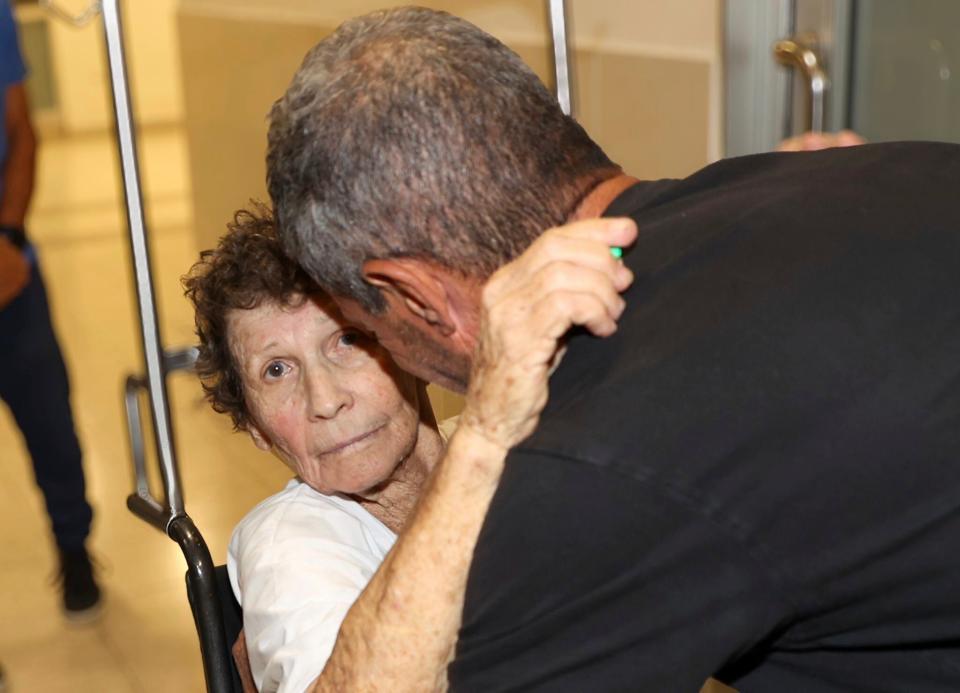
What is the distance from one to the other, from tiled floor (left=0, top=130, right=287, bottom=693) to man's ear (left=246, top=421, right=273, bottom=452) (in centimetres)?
19

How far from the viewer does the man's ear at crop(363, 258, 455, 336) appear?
3.72ft

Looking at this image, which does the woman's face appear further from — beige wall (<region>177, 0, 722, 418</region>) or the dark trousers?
the dark trousers

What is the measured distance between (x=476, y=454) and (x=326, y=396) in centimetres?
52

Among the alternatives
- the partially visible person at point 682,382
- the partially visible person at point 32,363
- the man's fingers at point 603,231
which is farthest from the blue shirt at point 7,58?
the man's fingers at point 603,231

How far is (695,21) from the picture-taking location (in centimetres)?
300

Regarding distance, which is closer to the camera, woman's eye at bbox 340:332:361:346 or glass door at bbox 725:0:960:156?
woman's eye at bbox 340:332:361:346

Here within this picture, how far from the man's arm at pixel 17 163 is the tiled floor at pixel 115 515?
483 millimetres

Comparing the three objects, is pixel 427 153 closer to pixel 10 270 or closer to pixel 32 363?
pixel 10 270

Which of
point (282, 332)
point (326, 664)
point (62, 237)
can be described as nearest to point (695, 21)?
point (282, 332)

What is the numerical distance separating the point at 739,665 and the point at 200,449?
1506 mm

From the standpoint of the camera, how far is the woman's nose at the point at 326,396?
1557 mm

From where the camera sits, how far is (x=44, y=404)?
10.7 feet

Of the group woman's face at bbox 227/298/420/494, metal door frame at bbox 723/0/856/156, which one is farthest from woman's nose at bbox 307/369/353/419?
metal door frame at bbox 723/0/856/156

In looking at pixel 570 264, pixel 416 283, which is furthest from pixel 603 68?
pixel 570 264
